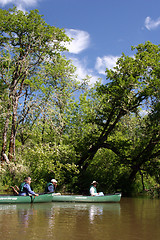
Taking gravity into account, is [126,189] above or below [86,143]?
below

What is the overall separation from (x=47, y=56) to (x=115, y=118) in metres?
7.49

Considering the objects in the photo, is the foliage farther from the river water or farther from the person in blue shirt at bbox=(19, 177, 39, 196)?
the river water

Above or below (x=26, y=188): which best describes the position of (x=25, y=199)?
below

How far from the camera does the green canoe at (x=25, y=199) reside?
16.1 m

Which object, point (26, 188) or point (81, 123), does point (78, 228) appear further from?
point (81, 123)

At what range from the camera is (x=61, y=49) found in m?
25.2

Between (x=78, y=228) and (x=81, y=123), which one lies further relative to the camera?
(x=81, y=123)

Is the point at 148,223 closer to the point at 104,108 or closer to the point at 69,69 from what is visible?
the point at 104,108

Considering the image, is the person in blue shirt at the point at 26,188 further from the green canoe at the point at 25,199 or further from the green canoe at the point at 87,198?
the green canoe at the point at 87,198

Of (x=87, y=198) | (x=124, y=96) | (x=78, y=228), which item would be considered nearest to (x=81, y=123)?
(x=124, y=96)

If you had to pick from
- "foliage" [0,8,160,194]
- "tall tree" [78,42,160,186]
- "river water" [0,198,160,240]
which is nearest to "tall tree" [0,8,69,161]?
"foliage" [0,8,160,194]

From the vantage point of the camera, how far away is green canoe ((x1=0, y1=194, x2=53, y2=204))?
52.9 ft

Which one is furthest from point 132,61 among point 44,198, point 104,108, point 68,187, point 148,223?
point 148,223

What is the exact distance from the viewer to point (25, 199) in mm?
16641
